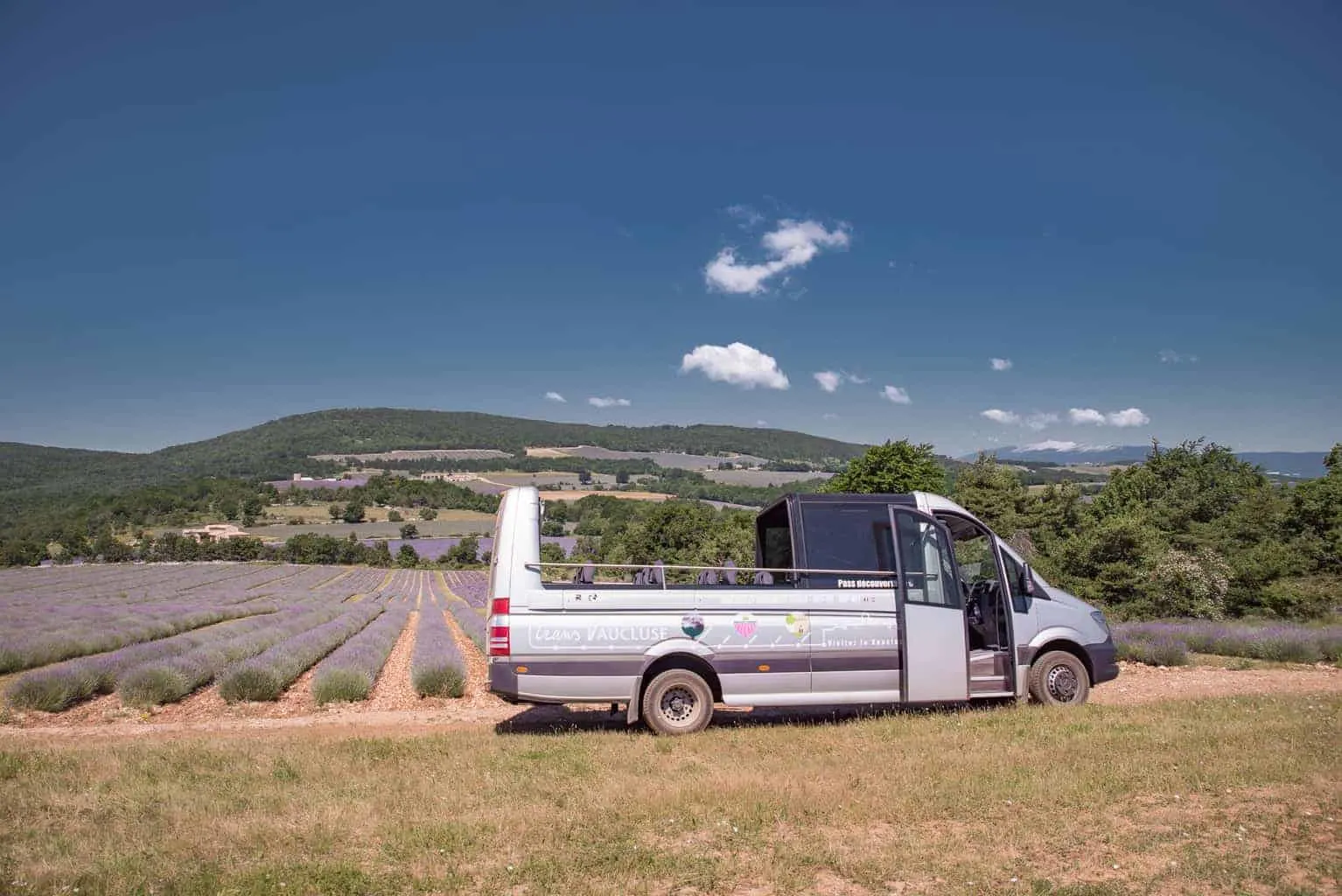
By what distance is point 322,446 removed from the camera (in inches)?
5915

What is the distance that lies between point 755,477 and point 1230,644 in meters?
122

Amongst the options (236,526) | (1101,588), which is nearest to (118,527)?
(236,526)

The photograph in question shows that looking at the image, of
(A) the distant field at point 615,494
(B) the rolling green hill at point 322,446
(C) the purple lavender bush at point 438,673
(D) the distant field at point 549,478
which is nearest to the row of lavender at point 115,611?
(C) the purple lavender bush at point 438,673

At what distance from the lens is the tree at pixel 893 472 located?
49969mm

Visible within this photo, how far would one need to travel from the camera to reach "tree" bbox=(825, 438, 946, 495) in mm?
49969

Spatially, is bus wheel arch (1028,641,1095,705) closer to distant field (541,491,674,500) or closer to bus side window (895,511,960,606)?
bus side window (895,511,960,606)

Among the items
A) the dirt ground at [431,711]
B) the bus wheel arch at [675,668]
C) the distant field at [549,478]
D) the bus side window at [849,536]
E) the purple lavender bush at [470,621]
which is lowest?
the purple lavender bush at [470,621]

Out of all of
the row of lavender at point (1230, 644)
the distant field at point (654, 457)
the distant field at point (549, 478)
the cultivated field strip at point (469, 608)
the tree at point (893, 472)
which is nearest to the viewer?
the row of lavender at point (1230, 644)

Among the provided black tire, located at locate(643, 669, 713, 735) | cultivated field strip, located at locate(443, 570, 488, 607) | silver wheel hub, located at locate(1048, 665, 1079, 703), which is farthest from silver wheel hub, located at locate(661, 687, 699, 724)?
cultivated field strip, located at locate(443, 570, 488, 607)

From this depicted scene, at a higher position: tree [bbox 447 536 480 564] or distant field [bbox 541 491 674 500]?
distant field [bbox 541 491 674 500]

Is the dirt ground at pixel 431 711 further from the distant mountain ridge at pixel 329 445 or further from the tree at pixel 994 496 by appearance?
the distant mountain ridge at pixel 329 445

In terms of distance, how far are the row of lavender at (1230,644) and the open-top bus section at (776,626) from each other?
22.3ft

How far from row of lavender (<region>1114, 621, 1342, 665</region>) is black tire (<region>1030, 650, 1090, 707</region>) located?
6.22 meters

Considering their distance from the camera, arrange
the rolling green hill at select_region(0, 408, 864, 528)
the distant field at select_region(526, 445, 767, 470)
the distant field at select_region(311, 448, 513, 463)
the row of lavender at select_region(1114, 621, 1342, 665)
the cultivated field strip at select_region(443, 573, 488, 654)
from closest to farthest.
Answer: the row of lavender at select_region(1114, 621, 1342, 665)
the cultivated field strip at select_region(443, 573, 488, 654)
the rolling green hill at select_region(0, 408, 864, 528)
the distant field at select_region(311, 448, 513, 463)
the distant field at select_region(526, 445, 767, 470)
